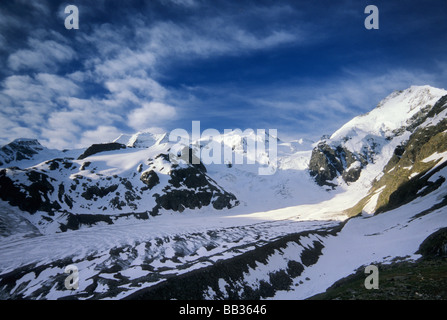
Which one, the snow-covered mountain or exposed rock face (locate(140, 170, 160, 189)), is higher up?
exposed rock face (locate(140, 170, 160, 189))

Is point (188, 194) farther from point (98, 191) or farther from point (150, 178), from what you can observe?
point (98, 191)

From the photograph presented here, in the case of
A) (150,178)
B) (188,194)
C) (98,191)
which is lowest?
(188,194)

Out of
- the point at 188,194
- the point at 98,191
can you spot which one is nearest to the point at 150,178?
the point at 188,194

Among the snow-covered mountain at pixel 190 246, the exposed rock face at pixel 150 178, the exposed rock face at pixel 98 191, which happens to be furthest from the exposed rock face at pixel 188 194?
the snow-covered mountain at pixel 190 246

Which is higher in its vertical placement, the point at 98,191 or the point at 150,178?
the point at 150,178

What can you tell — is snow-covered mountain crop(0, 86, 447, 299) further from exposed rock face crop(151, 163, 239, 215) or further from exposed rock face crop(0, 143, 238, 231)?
exposed rock face crop(151, 163, 239, 215)

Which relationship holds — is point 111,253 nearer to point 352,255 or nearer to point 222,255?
point 222,255

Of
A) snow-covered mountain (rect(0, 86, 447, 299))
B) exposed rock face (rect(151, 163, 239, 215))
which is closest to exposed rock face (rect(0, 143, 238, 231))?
exposed rock face (rect(151, 163, 239, 215))

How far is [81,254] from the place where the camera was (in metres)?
57.3

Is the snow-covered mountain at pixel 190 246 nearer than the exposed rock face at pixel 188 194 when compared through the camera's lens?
Yes

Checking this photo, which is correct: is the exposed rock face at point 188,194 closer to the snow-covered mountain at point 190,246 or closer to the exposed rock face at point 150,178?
the exposed rock face at point 150,178

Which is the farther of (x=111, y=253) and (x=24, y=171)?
(x=24, y=171)
